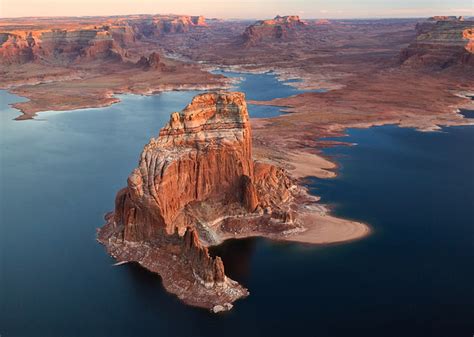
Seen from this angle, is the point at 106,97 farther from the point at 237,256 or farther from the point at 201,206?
the point at 237,256

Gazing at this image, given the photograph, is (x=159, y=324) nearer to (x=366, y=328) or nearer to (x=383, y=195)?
(x=366, y=328)

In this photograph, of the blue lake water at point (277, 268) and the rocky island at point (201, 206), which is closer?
the blue lake water at point (277, 268)

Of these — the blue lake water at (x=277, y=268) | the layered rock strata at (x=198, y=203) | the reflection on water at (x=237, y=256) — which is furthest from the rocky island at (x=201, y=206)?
the blue lake water at (x=277, y=268)

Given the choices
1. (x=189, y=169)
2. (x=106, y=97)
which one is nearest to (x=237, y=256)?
(x=189, y=169)

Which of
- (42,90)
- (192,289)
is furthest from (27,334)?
(42,90)

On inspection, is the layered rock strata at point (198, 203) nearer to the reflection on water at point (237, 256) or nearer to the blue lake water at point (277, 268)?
the reflection on water at point (237, 256)

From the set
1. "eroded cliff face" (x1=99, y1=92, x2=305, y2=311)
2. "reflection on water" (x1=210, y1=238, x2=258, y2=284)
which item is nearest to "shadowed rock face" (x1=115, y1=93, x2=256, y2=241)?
"eroded cliff face" (x1=99, y1=92, x2=305, y2=311)
